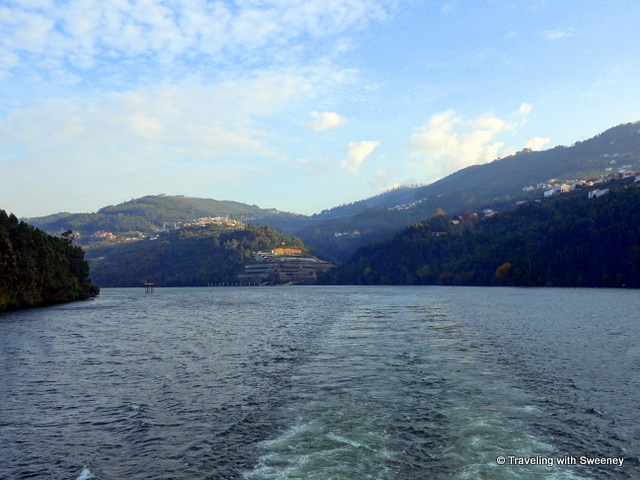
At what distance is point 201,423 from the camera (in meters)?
20.7

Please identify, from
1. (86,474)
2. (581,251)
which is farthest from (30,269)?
(581,251)

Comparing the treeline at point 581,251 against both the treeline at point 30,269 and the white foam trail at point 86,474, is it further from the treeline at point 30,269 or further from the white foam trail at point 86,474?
the white foam trail at point 86,474

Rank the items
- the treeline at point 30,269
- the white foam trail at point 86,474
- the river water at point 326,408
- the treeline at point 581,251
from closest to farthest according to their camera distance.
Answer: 1. the white foam trail at point 86,474
2. the river water at point 326,408
3. the treeline at point 30,269
4. the treeline at point 581,251

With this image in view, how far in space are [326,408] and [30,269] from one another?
88.5 m

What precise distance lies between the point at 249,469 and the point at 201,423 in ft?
18.4

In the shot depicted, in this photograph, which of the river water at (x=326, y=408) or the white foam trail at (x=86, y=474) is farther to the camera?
the river water at (x=326, y=408)

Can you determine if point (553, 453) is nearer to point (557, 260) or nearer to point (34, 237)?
point (34, 237)

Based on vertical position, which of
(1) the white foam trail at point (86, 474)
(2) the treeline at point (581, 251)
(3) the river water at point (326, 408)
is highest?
(2) the treeline at point (581, 251)

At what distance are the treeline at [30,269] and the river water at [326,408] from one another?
49809 millimetres

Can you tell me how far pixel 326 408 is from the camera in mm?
22375

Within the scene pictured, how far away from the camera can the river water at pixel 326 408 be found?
16.1 meters

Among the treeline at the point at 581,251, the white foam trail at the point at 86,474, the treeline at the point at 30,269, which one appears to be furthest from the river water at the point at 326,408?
the treeline at the point at 581,251

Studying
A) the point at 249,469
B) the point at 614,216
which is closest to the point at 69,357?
the point at 249,469

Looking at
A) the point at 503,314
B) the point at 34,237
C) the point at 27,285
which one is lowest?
the point at 503,314
